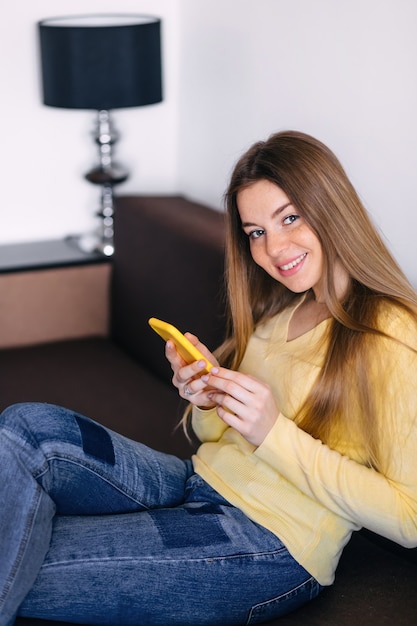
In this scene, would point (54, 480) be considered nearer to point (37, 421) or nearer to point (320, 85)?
point (37, 421)

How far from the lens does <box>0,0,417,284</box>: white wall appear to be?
1895 millimetres

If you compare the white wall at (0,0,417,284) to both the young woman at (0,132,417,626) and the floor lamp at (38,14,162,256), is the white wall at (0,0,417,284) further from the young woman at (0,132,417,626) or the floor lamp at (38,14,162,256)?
the young woman at (0,132,417,626)

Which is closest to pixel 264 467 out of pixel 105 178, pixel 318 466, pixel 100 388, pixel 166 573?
pixel 318 466

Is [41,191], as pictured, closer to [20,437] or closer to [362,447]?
[20,437]

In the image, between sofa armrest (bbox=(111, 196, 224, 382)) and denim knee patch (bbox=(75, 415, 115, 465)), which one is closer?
denim knee patch (bbox=(75, 415, 115, 465))

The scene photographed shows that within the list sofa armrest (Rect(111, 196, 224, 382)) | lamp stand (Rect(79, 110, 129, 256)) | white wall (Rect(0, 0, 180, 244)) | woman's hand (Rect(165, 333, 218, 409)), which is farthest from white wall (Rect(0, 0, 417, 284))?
woman's hand (Rect(165, 333, 218, 409))

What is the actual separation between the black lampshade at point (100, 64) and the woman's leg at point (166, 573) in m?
1.37

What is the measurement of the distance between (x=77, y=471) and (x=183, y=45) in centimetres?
170

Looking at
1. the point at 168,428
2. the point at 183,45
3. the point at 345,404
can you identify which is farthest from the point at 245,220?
the point at 183,45

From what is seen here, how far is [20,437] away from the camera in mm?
1475

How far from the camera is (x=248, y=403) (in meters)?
1.40

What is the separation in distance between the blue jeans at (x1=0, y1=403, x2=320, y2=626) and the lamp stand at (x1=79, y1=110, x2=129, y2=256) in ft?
4.24

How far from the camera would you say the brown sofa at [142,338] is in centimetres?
216

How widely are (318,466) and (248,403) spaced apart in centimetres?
15
